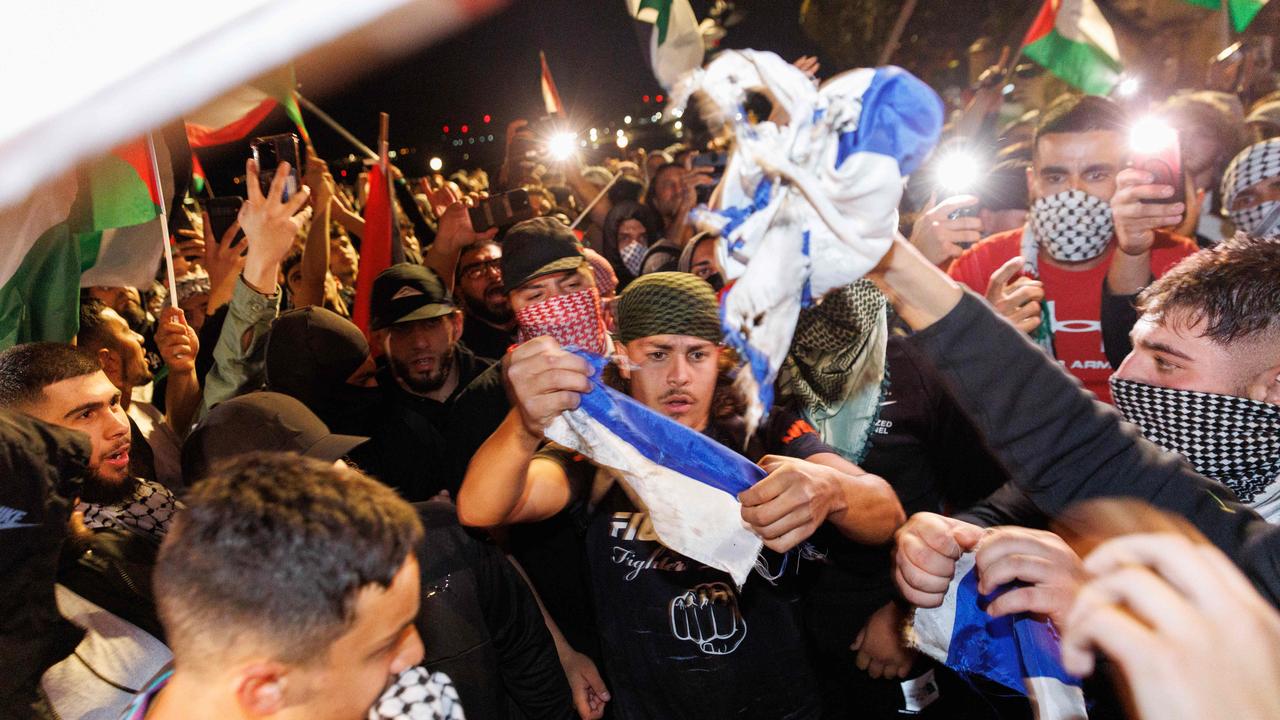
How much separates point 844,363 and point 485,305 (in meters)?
2.85

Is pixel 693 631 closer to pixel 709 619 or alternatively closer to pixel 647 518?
pixel 709 619

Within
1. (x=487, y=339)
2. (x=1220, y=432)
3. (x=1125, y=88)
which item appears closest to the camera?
(x=1220, y=432)

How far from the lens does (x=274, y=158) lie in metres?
3.81

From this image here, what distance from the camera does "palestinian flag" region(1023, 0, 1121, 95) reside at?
19.9ft

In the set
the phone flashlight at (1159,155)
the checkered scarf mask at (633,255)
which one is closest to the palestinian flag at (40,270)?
the checkered scarf mask at (633,255)

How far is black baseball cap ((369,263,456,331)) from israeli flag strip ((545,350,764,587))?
2.25 meters

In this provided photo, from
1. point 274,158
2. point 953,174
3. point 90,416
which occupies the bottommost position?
point 90,416

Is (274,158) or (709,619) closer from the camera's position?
(709,619)

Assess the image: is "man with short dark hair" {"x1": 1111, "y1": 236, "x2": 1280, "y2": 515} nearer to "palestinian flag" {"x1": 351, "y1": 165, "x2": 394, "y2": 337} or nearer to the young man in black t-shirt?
the young man in black t-shirt

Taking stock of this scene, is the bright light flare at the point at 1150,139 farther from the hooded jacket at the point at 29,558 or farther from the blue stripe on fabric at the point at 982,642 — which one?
the hooded jacket at the point at 29,558

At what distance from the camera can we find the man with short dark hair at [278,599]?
4.82 ft

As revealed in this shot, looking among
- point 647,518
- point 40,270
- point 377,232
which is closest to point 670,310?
point 647,518

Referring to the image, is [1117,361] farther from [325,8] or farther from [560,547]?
[325,8]

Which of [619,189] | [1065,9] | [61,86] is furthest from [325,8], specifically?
[619,189]
